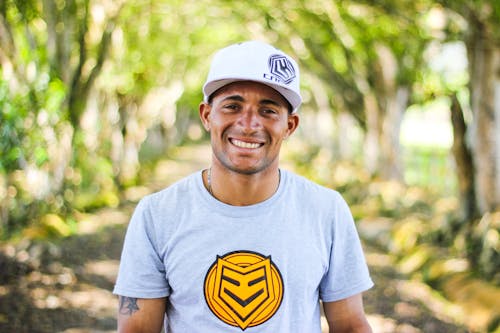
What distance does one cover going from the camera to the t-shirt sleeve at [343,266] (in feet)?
7.35

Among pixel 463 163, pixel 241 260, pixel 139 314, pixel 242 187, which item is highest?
pixel 242 187

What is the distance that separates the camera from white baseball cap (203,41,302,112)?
84.6 inches

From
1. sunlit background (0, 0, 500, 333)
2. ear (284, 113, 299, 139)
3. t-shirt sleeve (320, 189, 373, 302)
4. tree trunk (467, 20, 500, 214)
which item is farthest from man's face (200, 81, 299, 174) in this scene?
tree trunk (467, 20, 500, 214)

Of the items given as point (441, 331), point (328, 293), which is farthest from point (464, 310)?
point (328, 293)

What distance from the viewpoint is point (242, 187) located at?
7.30 ft

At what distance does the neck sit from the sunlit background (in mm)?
4500

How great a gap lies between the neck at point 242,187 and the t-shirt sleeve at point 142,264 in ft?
0.87

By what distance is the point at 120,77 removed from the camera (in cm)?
1517

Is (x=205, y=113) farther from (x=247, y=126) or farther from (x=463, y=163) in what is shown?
(x=463, y=163)

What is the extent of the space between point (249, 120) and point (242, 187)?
0.24 metres

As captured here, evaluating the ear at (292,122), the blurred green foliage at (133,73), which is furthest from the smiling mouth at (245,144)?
the blurred green foliage at (133,73)

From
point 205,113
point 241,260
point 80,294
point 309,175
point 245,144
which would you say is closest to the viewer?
point 241,260

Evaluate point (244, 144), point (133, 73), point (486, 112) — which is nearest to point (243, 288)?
point (244, 144)

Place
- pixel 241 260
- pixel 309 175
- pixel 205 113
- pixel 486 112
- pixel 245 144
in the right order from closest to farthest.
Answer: pixel 241 260
pixel 245 144
pixel 205 113
pixel 486 112
pixel 309 175
